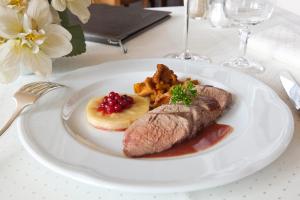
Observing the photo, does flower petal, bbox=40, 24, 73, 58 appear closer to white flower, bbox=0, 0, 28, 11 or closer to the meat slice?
white flower, bbox=0, 0, 28, 11

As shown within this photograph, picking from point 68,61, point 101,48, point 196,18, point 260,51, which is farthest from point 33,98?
point 196,18

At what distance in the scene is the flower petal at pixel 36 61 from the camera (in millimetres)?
875

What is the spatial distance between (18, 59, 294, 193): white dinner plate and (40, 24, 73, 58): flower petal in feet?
0.29

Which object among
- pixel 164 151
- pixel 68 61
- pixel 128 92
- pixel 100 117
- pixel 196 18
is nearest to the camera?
Result: pixel 164 151

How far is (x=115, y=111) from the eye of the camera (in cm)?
84

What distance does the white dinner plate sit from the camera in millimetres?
597

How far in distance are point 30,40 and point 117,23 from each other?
1.54 feet

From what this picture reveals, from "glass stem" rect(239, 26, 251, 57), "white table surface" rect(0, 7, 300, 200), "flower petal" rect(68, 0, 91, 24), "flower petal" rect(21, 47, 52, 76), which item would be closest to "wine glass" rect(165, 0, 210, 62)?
"glass stem" rect(239, 26, 251, 57)

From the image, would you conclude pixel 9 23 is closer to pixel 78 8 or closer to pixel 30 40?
pixel 30 40

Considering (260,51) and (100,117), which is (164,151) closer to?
(100,117)

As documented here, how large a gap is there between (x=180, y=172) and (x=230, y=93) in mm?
341

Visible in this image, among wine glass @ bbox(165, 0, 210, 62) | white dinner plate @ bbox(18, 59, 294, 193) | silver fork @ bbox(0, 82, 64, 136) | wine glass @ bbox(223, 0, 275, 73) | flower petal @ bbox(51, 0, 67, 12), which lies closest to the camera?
white dinner plate @ bbox(18, 59, 294, 193)

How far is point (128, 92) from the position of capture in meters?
0.98

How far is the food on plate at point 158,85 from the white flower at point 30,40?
0.21 meters
